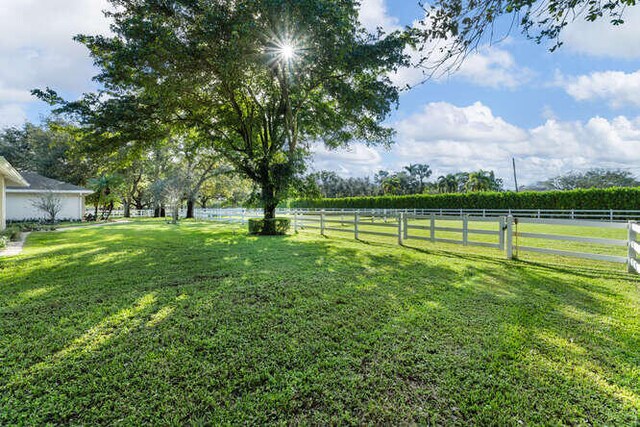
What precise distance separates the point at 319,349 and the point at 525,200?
2787 centimetres

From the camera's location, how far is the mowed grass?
6.66 ft

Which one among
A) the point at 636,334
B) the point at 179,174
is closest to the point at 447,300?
the point at 636,334

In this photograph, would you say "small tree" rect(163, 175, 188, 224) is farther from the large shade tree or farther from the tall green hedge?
the large shade tree

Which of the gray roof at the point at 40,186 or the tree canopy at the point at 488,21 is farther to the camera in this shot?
the gray roof at the point at 40,186

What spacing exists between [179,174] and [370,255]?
2113 cm

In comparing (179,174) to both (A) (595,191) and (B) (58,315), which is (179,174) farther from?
(A) (595,191)

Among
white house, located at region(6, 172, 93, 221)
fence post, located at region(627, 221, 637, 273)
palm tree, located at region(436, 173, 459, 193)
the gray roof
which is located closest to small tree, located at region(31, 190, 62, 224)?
white house, located at region(6, 172, 93, 221)

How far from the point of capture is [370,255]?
307 inches

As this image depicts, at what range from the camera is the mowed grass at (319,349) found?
2.03 metres

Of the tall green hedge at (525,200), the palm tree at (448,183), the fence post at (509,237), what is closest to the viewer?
the fence post at (509,237)

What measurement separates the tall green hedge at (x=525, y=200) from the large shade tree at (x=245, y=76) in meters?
3.89

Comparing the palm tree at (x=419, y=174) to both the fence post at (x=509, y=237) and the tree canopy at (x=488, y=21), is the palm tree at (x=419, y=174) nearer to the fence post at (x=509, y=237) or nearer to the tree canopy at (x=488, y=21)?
the fence post at (x=509, y=237)

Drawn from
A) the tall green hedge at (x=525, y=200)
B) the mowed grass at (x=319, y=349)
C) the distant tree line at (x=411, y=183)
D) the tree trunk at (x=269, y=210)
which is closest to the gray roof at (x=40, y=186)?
the tree trunk at (x=269, y=210)

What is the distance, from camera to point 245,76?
11.2 meters
